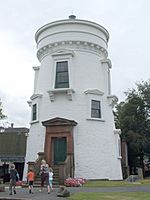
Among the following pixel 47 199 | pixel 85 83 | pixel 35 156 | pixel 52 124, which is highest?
pixel 85 83

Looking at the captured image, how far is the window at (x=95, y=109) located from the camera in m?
28.7

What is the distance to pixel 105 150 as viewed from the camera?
27750 millimetres

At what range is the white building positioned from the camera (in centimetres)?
2695

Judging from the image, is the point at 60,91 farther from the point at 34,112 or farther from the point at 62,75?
the point at 34,112

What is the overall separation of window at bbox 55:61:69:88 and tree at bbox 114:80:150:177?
1081 cm

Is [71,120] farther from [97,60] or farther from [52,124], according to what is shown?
[97,60]

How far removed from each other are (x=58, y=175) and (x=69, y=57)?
999cm

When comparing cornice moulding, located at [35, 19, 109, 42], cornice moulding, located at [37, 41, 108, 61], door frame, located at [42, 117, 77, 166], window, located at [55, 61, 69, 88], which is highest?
cornice moulding, located at [35, 19, 109, 42]

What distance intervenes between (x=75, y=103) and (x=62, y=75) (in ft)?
9.20

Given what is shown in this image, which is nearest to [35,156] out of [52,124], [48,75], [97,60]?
[52,124]

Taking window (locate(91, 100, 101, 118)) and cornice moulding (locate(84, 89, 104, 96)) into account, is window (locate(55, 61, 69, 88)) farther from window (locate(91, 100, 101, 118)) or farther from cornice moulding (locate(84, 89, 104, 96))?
window (locate(91, 100, 101, 118))

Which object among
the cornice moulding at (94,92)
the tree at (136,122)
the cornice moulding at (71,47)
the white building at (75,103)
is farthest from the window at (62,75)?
the tree at (136,122)

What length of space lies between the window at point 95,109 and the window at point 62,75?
279 cm

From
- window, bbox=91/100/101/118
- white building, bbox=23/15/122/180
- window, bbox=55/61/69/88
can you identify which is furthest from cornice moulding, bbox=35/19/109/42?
window, bbox=91/100/101/118
